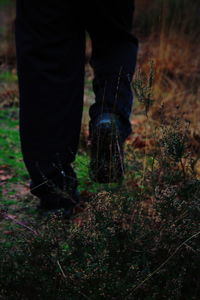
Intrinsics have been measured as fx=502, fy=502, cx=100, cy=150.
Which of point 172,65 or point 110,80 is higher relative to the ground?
point 110,80

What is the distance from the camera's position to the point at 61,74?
1968 mm

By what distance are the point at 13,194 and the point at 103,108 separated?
707mm

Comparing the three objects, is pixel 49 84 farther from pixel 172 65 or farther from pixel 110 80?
pixel 172 65

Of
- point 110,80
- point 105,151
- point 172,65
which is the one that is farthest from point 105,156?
point 172,65

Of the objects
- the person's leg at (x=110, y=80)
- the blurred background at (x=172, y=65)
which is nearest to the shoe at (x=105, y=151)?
the person's leg at (x=110, y=80)

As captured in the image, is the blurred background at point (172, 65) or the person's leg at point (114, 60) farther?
the blurred background at point (172, 65)

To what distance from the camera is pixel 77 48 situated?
2.00 meters

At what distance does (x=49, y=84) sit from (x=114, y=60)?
1.19 ft

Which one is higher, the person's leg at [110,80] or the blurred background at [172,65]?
the person's leg at [110,80]

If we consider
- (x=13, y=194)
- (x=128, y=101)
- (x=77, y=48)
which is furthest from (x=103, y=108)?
(x=13, y=194)

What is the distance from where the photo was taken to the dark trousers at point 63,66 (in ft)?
6.16

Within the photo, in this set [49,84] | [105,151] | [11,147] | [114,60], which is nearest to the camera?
[49,84]

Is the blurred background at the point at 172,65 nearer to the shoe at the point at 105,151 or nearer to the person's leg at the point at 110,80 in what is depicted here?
the person's leg at the point at 110,80

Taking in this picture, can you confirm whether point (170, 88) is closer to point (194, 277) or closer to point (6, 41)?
point (6, 41)
